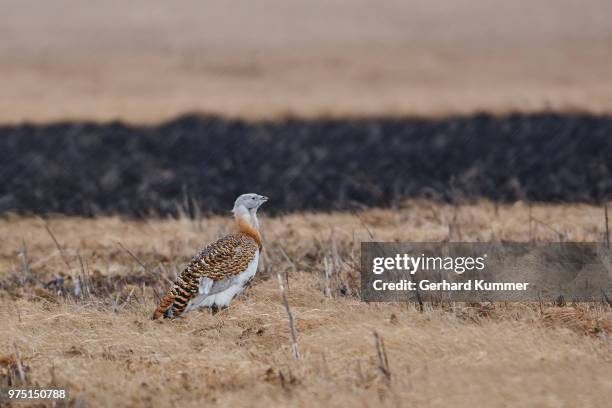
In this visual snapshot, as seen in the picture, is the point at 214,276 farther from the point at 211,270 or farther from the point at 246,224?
the point at 246,224

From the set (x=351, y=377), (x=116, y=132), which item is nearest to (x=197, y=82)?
(x=116, y=132)

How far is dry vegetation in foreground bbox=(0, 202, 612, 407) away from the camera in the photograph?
23.3 feet

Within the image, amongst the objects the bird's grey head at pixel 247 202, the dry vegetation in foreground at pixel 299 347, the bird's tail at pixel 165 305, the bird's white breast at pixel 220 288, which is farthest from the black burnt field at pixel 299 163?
the bird's tail at pixel 165 305

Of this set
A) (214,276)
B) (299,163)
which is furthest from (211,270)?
(299,163)

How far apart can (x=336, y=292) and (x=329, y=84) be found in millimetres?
21823

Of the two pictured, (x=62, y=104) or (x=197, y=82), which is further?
(x=197, y=82)

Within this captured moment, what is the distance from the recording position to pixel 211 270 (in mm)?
8602

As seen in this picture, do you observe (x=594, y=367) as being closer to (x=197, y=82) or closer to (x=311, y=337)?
(x=311, y=337)

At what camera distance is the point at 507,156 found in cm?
2105

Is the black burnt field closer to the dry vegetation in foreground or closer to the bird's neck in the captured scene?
the dry vegetation in foreground

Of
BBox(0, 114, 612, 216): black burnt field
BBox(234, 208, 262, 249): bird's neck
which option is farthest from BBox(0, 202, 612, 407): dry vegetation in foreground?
BBox(0, 114, 612, 216): black burnt field

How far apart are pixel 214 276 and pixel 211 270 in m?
0.06

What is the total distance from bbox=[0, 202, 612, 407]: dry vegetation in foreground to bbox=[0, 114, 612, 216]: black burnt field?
5931 mm

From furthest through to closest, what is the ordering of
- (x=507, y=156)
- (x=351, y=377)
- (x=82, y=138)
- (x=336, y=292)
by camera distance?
(x=82, y=138) → (x=507, y=156) → (x=336, y=292) → (x=351, y=377)
